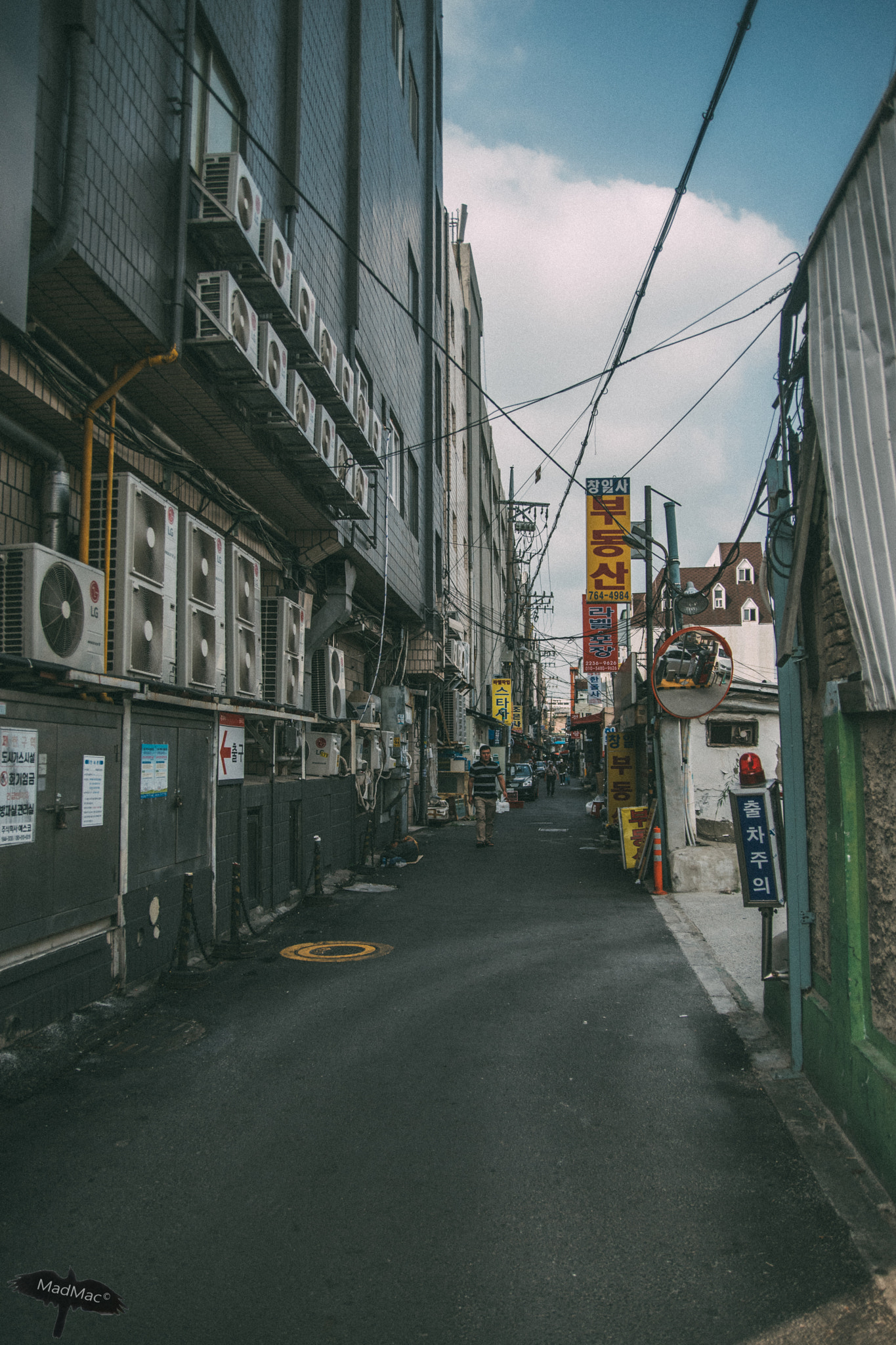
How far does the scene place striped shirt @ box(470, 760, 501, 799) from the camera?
1917cm

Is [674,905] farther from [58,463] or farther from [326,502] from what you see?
[58,463]

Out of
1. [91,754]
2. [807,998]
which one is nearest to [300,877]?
[91,754]

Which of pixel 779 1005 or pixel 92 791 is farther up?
pixel 92 791

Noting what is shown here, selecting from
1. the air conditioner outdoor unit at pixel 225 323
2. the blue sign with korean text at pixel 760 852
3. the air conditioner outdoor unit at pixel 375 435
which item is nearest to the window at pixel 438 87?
the air conditioner outdoor unit at pixel 375 435

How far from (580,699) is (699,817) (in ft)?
165

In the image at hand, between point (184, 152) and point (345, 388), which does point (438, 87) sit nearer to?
point (345, 388)

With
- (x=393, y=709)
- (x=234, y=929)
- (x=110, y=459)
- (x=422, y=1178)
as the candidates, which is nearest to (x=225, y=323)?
(x=110, y=459)

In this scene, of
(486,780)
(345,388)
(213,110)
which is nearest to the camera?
(213,110)

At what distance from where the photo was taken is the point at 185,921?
7.93m

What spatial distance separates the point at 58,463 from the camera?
6.80m

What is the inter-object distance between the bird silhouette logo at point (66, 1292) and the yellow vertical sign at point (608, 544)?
17824 millimetres

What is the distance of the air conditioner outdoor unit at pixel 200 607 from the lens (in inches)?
326

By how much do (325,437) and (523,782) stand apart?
1236 inches

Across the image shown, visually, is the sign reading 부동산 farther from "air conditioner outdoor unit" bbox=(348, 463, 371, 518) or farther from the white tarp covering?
the white tarp covering
